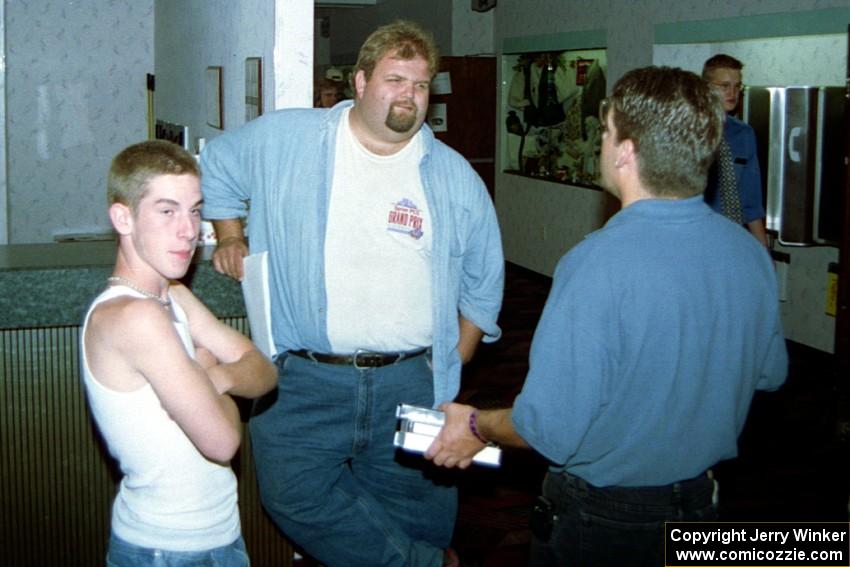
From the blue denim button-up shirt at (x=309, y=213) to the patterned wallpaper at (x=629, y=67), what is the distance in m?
3.81

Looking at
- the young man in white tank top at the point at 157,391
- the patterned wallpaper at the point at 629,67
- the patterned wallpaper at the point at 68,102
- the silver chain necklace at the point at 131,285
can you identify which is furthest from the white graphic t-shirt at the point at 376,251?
the patterned wallpaper at the point at 68,102

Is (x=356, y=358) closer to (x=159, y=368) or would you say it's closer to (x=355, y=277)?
(x=355, y=277)

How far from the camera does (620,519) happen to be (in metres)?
1.89

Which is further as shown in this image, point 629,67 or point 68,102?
point 629,67

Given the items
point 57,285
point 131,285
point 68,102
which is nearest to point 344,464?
point 57,285

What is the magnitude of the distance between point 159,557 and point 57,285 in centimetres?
115

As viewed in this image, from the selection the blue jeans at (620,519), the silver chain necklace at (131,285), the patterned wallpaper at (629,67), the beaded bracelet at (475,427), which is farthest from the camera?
the patterned wallpaper at (629,67)

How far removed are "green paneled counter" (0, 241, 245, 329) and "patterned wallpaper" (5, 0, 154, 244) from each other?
4822 millimetres

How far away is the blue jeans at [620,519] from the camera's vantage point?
6.21 feet

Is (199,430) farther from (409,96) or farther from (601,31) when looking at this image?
(601,31)

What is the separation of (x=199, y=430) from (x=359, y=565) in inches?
48.7

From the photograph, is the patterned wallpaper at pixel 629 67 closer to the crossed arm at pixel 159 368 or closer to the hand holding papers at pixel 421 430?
the hand holding papers at pixel 421 430

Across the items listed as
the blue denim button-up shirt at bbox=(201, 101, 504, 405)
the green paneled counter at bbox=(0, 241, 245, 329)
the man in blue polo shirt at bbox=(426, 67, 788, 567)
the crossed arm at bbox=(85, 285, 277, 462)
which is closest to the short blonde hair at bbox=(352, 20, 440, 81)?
the blue denim button-up shirt at bbox=(201, 101, 504, 405)

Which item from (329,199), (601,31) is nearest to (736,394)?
(329,199)
